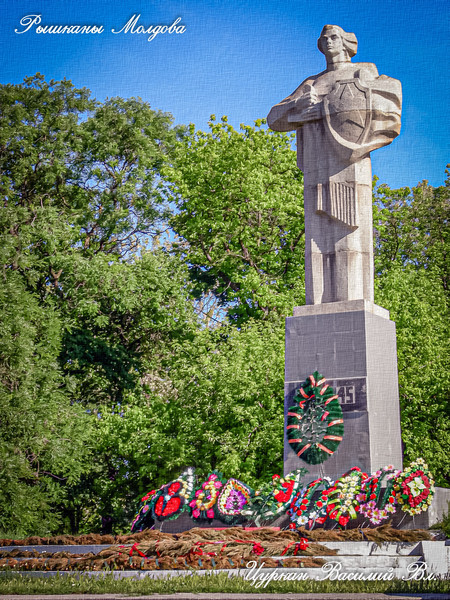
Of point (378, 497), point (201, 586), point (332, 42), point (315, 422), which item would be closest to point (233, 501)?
point (315, 422)

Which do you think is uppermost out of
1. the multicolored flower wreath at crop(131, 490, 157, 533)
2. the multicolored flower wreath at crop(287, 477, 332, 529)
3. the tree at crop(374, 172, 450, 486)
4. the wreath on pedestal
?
the tree at crop(374, 172, 450, 486)

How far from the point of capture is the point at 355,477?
10.1 metres

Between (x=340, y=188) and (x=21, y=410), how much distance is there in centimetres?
1091

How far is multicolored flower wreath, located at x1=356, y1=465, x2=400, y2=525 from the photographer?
9328mm

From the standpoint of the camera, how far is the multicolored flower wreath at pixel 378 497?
→ 933cm

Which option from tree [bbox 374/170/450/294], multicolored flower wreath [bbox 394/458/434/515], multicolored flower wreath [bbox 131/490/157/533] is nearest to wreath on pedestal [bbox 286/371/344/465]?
multicolored flower wreath [bbox 394/458/434/515]

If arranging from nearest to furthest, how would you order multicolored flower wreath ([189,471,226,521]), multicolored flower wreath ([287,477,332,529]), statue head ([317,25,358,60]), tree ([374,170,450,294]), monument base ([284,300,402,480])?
multicolored flower wreath ([287,477,332,529])
multicolored flower wreath ([189,471,226,521])
monument base ([284,300,402,480])
statue head ([317,25,358,60])
tree ([374,170,450,294])

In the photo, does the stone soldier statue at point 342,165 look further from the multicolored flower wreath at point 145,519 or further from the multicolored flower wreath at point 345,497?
the multicolored flower wreath at point 145,519

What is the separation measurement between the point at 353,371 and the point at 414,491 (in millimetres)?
2389

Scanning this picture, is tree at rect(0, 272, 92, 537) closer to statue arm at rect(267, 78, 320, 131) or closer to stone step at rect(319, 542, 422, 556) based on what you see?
statue arm at rect(267, 78, 320, 131)

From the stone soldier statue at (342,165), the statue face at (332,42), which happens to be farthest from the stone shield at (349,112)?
the statue face at (332,42)

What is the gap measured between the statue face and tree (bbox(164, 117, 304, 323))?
12.9 meters

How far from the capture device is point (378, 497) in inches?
376

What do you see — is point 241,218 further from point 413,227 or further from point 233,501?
point 233,501
